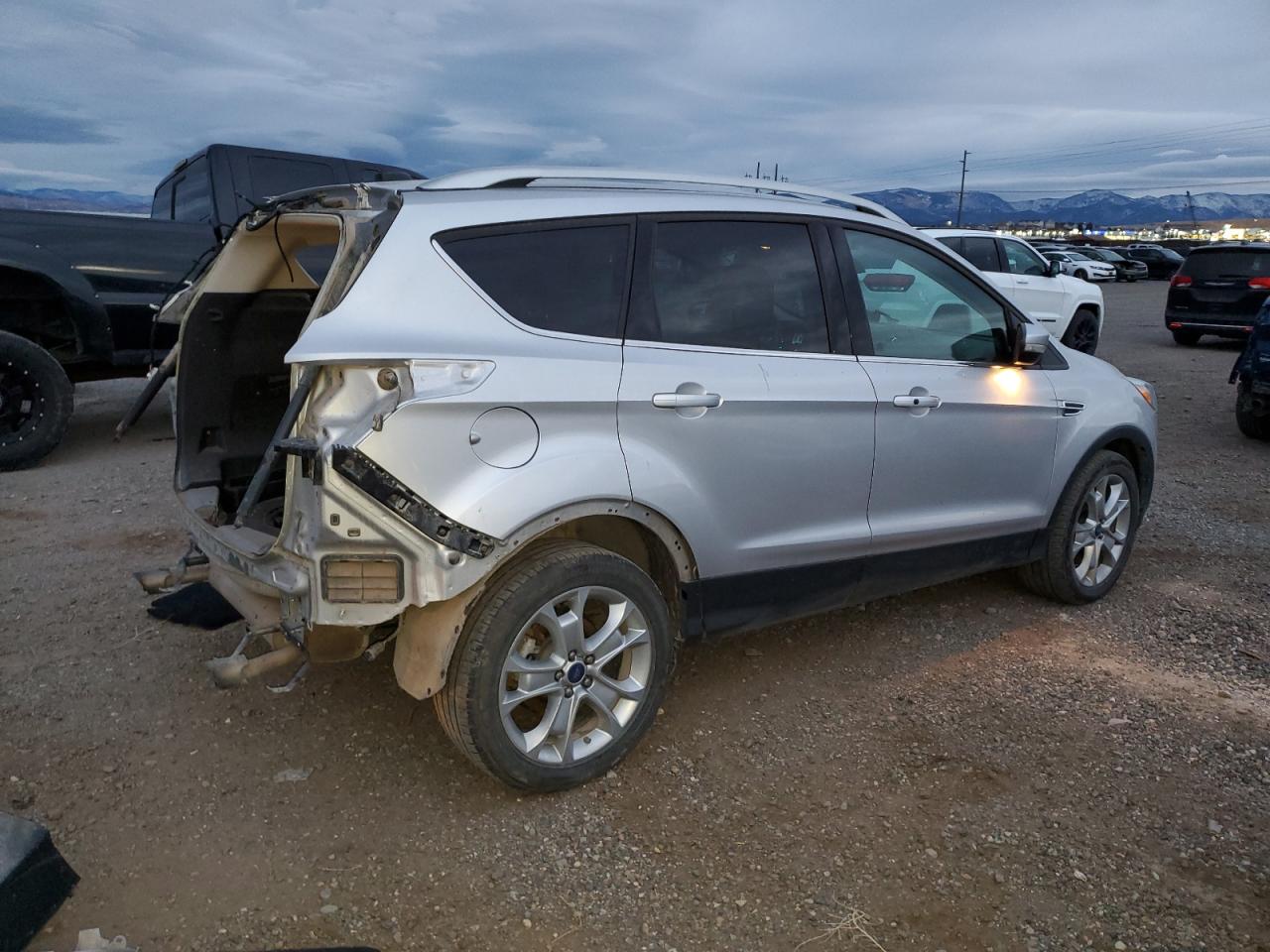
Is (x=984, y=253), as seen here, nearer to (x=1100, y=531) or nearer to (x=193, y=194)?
(x=1100, y=531)

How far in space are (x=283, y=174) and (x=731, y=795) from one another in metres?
7.29

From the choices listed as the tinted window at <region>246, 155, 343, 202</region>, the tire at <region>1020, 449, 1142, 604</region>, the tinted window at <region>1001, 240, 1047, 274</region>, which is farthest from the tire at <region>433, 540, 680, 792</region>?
the tinted window at <region>1001, 240, 1047, 274</region>

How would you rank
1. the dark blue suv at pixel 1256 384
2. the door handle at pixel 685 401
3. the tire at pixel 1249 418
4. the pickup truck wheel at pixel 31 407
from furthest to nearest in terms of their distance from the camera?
the tire at pixel 1249 418, the dark blue suv at pixel 1256 384, the pickup truck wheel at pixel 31 407, the door handle at pixel 685 401

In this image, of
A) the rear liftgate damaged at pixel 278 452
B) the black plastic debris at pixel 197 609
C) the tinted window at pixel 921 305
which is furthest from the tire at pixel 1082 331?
the black plastic debris at pixel 197 609

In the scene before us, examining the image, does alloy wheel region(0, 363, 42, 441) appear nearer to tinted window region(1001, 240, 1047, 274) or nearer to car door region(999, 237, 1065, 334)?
car door region(999, 237, 1065, 334)

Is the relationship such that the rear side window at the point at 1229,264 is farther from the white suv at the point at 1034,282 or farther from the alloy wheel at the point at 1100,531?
the alloy wheel at the point at 1100,531

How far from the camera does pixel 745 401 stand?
338cm

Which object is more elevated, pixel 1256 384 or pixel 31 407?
pixel 1256 384

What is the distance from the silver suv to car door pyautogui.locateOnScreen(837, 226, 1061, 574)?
1 cm

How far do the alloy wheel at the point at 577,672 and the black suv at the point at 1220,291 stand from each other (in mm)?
14509

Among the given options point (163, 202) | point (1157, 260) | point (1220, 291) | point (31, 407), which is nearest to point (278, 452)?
point (31, 407)

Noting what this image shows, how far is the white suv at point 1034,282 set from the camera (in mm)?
12945

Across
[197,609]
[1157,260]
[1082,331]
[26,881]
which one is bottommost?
[26,881]

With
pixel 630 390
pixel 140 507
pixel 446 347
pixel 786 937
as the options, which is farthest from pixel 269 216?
pixel 140 507
